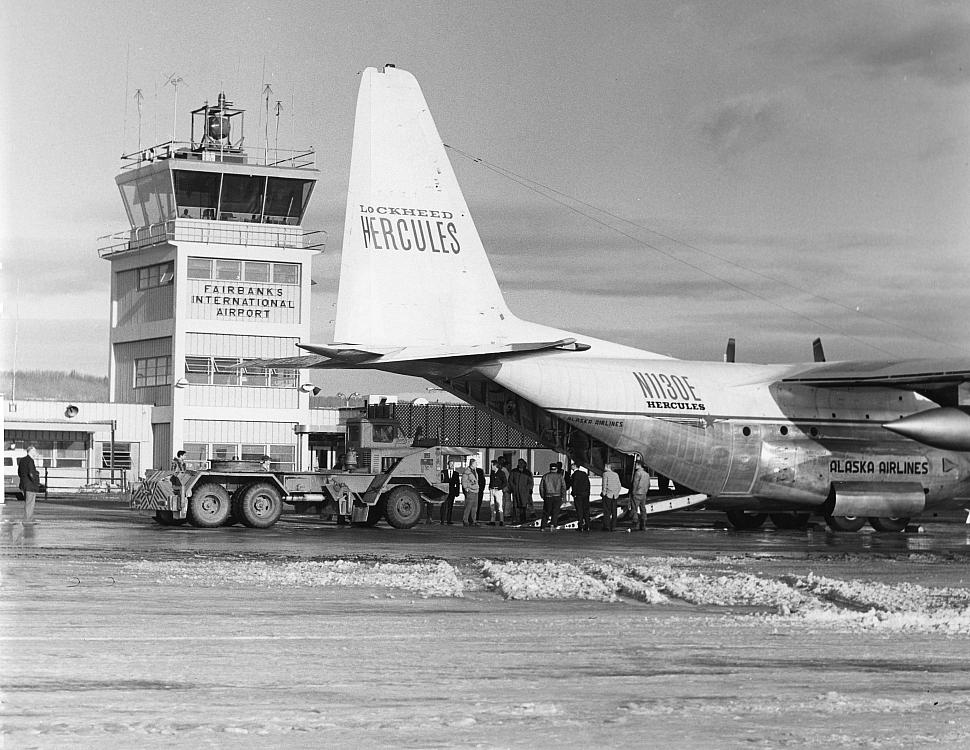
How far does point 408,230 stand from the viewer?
23969 millimetres

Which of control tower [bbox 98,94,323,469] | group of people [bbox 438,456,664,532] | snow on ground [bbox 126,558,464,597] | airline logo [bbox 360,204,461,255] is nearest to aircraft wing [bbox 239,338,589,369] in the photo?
airline logo [bbox 360,204,461,255]

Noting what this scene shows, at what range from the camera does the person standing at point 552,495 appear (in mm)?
26109

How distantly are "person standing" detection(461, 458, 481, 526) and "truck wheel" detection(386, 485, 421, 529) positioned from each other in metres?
2.37

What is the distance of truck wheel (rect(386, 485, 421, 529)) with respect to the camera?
1000 inches

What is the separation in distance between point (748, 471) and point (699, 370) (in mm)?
A: 2358

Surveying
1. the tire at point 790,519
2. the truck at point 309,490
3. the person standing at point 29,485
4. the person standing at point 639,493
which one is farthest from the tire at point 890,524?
the person standing at point 29,485

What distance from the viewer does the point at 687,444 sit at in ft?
83.3

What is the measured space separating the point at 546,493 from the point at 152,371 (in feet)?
118

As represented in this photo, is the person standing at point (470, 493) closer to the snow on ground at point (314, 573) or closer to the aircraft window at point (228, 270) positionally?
the snow on ground at point (314, 573)

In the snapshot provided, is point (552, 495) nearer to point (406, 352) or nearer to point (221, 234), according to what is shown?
point (406, 352)

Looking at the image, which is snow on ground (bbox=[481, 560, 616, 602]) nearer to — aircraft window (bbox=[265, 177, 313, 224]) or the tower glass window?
the tower glass window

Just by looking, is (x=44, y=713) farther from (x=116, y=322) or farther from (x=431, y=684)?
(x=116, y=322)

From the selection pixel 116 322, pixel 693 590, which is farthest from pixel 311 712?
pixel 116 322

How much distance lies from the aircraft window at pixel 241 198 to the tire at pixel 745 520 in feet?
110
